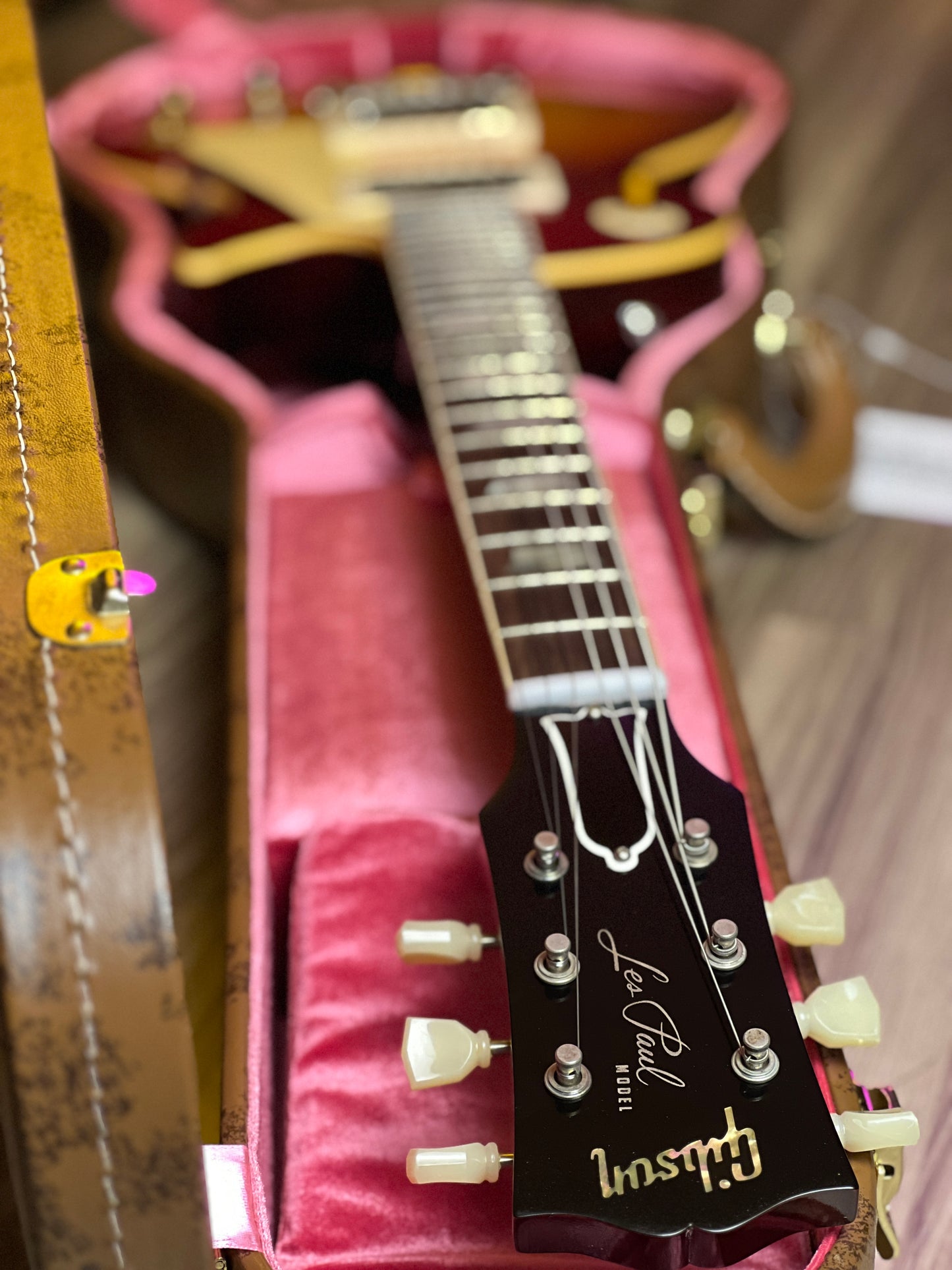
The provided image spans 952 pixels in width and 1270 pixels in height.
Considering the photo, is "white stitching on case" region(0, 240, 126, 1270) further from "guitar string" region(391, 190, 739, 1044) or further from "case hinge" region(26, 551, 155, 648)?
"guitar string" region(391, 190, 739, 1044)

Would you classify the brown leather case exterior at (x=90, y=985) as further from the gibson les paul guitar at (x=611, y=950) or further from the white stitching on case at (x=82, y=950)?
the gibson les paul guitar at (x=611, y=950)

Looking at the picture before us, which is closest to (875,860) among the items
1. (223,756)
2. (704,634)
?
(704,634)

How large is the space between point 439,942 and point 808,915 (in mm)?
169

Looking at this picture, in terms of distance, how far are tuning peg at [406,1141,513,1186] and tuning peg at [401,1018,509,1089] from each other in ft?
0.09

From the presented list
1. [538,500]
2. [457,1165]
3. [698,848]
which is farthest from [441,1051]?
[538,500]

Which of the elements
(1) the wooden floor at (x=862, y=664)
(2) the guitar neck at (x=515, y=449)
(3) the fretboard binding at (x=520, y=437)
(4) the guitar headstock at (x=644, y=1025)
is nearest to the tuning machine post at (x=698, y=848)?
(4) the guitar headstock at (x=644, y=1025)

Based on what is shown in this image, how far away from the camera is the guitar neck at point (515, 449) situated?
0.68 metres

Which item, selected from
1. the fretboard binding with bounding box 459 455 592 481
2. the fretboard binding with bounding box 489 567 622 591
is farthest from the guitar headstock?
the fretboard binding with bounding box 459 455 592 481

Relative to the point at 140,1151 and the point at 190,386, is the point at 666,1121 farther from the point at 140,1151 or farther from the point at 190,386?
the point at 190,386

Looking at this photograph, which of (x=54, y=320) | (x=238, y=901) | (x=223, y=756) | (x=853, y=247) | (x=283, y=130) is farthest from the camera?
(x=853, y=247)

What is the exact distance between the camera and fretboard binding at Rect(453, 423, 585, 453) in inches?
32.9

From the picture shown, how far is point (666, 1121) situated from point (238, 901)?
0.27 meters

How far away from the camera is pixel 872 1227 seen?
19.5 inches

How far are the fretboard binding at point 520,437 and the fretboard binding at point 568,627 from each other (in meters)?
0.18
